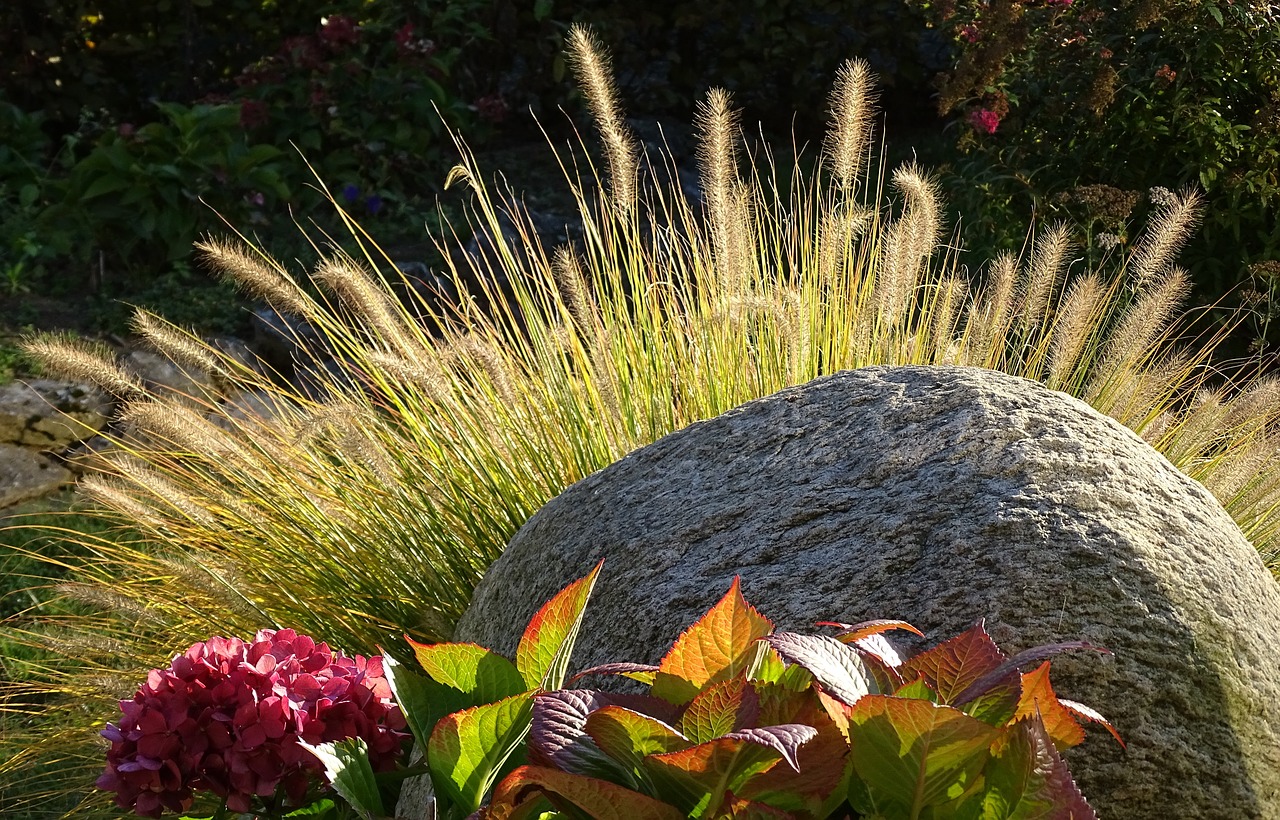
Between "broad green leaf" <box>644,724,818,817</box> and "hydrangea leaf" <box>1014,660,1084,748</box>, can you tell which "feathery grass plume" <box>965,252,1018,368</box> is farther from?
"broad green leaf" <box>644,724,818,817</box>

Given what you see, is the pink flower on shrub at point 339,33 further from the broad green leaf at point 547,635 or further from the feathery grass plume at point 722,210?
the broad green leaf at point 547,635

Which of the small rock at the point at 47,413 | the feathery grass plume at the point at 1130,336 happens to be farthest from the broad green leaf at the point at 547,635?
the small rock at the point at 47,413

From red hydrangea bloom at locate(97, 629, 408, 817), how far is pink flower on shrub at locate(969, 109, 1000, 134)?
147 inches

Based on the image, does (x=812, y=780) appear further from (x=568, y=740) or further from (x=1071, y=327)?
(x=1071, y=327)

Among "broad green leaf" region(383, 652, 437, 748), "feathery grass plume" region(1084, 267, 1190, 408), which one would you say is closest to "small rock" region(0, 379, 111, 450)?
"feathery grass plume" region(1084, 267, 1190, 408)

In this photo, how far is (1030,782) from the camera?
3.40ft

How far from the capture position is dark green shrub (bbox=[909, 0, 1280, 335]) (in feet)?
14.3

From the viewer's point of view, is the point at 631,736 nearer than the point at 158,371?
Yes

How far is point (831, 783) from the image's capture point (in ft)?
3.54

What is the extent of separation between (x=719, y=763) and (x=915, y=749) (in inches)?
6.7

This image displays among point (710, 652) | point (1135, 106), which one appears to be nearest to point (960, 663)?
point (710, 652)

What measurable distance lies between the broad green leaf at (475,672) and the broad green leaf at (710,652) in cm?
16

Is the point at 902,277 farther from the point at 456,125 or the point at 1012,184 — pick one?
the point at 456,125

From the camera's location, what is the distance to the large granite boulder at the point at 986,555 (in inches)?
62.9
